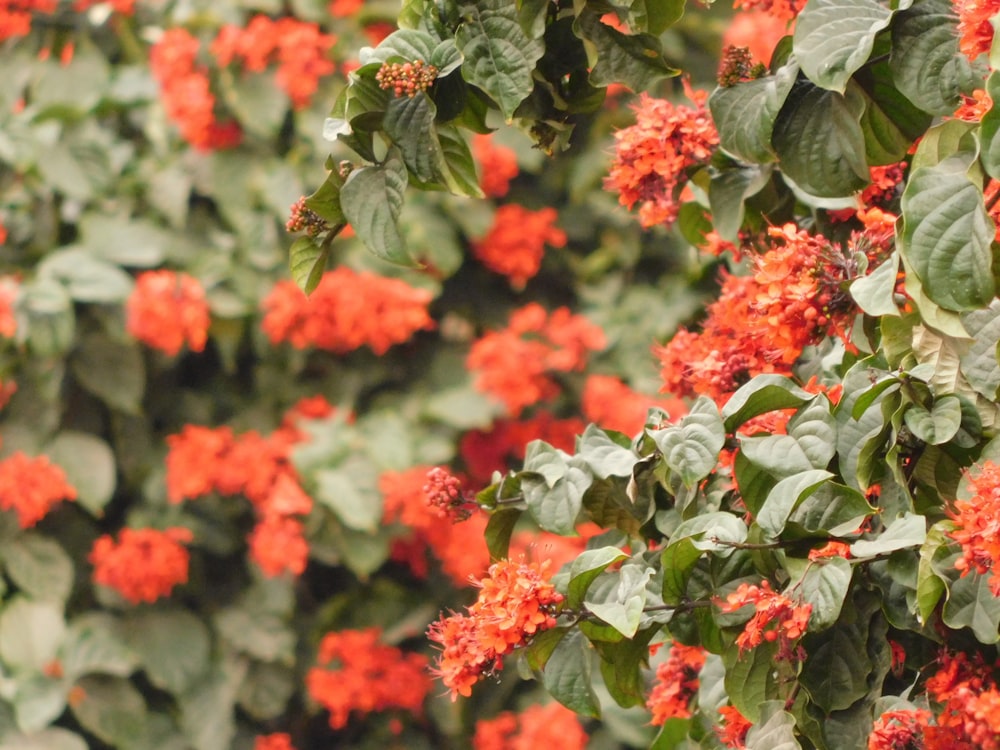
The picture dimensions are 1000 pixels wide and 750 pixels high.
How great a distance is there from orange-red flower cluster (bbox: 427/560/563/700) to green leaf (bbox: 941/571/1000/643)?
27 centimetres

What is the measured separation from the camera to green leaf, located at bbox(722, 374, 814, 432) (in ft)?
2.76

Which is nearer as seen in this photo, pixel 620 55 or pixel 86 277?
pixel 620 55

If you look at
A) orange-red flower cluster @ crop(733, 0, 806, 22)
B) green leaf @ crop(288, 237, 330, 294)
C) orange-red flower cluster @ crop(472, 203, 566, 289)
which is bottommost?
orange-red flower cluster @ crop(472, 203, 566, 289)

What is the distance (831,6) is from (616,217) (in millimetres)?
1830

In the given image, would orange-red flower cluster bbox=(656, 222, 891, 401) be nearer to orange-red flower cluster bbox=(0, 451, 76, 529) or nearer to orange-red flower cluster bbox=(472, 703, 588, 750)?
orange-red flower cluster bbox=(472, 703, 588, 750)

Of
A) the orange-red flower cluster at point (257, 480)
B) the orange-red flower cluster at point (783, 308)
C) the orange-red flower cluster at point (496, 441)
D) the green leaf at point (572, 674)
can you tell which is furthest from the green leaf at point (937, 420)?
the orange-red flower cluster at point (496, 441)

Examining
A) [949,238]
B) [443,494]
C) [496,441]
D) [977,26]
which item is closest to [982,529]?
[949,238]

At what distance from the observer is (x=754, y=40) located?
2.50 metres

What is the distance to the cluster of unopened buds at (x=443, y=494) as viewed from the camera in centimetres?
95

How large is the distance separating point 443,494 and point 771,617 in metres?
0.30

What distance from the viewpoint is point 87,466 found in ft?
7.34

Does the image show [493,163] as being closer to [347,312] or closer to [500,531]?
[347,312]

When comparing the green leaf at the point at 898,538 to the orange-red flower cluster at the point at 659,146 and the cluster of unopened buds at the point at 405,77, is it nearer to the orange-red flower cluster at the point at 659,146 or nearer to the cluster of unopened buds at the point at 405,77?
the orange-red flower cluster at the point at 659,146

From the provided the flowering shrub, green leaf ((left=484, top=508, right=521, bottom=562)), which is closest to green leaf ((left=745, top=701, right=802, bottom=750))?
the flowering shrub
